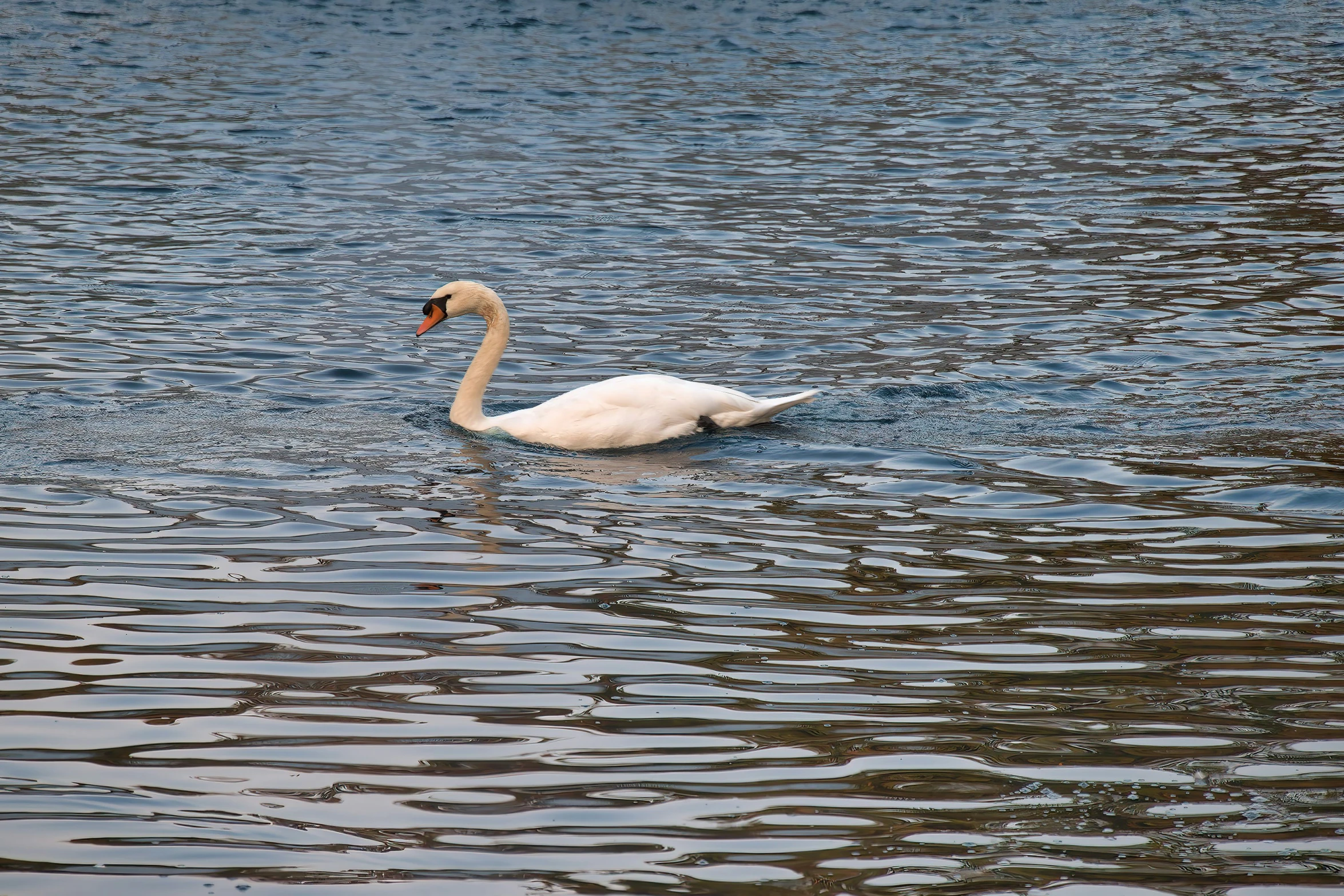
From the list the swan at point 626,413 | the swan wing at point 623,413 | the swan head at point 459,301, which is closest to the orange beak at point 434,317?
the swan head at point 459,301

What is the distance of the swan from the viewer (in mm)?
9336

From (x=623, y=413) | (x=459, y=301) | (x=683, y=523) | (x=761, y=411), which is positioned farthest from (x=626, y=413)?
(x=683, y=523)

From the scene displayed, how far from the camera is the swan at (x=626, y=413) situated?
9.34m

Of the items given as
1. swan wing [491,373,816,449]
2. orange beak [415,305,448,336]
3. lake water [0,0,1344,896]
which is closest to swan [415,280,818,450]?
swan wing [491,373,816,449]

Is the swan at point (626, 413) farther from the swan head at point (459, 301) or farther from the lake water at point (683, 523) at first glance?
the swan head at point (459, 301)

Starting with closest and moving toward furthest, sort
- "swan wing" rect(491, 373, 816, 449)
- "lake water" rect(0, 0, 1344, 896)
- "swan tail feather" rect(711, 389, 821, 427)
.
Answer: "lake water" rect(0, 0, 1344, 896) < "swan wing" rect(491, 373, 816, 449) < "swan tail feather" rect(711, 389, 821, 427)

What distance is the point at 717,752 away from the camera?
4.89 m

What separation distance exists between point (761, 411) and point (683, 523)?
214 cm

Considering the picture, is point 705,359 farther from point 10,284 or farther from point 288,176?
point 288,176

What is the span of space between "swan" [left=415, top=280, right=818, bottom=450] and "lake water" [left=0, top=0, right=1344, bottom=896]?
0.45 ft

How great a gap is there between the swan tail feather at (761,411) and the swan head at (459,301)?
176 cm

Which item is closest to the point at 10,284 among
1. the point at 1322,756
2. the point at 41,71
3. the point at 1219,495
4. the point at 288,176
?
the point at 288,176

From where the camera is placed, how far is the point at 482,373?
10047mm

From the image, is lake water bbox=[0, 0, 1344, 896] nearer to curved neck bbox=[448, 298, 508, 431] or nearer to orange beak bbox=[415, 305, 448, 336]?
curved neck bbox=[448, 298, 508, 431]
